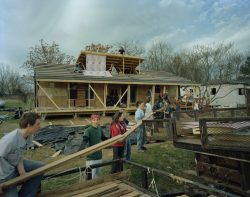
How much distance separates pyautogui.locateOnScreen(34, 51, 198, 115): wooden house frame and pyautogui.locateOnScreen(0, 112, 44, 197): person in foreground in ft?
57.2

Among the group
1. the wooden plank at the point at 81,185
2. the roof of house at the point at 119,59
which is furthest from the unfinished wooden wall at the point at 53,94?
Result: the wooden plank at the point at 81,185

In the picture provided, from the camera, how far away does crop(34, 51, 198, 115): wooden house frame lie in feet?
71.9

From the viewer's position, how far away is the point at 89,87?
23609mm

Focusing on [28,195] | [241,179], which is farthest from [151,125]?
[28,195]

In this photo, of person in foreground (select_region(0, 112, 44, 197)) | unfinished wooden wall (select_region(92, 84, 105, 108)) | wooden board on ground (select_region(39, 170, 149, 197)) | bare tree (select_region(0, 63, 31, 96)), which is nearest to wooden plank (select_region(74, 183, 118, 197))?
wooden board on ground (select_region(39, 170, 149, 197))

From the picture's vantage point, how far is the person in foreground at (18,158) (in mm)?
3182

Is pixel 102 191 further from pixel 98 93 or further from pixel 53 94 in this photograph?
pixel 98 93

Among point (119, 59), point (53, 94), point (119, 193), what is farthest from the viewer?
point (119, 59)

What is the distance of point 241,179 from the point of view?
486cm

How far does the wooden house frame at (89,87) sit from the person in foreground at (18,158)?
17.4 metres

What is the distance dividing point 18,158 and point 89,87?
20441 millimetres

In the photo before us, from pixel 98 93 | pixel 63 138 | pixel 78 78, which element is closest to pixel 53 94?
pixel 78 78

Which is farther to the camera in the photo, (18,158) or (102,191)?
(102,191)

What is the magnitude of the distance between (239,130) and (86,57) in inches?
866
